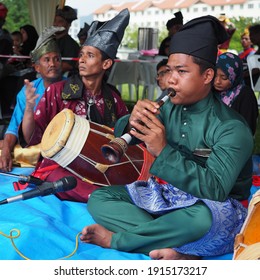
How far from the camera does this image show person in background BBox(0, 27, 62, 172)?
4.52 m

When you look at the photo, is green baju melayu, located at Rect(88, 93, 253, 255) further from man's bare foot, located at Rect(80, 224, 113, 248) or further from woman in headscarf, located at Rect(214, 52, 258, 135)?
woman in headscarf, located at Rect(214, 52, 258, 135)

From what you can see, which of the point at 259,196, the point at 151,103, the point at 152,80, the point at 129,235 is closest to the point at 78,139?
the point at 129,235

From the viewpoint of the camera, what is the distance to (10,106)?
25.7 feet

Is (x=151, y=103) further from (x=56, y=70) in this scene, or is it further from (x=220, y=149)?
(x=56, y=70)

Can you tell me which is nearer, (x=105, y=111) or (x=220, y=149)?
(x=220, y=149)

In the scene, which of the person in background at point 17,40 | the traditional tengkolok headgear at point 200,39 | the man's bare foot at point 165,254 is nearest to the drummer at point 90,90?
the traditional tengkolok headgear at point 200,39

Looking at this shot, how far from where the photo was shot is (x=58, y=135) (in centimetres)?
354

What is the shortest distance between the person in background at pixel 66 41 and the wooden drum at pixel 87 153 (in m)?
2.81

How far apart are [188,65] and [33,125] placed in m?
1.85

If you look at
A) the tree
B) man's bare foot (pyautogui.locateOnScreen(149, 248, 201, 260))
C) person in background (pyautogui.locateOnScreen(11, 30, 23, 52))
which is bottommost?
the tree

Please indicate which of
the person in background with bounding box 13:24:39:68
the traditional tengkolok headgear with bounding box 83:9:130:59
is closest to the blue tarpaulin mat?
the traditional tengkolok headgear with bounding box 83:9:130:59

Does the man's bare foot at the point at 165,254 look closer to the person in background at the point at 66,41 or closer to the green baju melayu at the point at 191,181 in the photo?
the green baju melayu at the point at 191,181

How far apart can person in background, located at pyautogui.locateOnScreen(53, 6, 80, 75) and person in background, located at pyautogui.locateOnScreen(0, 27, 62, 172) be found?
160 cm

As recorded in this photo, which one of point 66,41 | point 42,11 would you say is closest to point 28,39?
point 42,11
